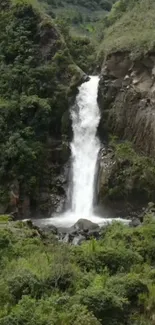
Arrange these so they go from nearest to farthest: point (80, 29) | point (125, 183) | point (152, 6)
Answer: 1. point (125, 183)
2. point (152, 6)
3. point (80, 29)

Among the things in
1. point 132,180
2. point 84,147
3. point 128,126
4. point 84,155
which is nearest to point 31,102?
point 84,147

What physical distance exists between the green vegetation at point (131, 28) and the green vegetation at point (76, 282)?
20.5 meters

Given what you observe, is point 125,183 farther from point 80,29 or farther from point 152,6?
point 80,29

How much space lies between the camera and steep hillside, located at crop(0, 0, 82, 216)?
109ft

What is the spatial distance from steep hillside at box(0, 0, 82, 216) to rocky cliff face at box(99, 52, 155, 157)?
266 cm

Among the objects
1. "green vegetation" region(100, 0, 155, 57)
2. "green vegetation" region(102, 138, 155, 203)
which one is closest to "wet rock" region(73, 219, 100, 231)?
"green vegetation" region(102, 138, 155, 203)

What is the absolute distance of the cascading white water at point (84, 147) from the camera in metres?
34.1

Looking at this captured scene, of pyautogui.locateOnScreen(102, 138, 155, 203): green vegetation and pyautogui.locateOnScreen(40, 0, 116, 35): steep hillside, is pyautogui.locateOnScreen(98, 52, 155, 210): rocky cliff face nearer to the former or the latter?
pyautogui.locateOnScreen(102, 138, 155, 203): green vegetation

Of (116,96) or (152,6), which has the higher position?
(152,6)

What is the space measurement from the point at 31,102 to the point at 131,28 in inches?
485

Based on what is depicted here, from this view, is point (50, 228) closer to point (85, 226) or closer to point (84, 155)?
point (85, 226)

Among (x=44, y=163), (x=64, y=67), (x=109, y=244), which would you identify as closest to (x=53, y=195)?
(x=44, y=163)

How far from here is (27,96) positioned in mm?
36281

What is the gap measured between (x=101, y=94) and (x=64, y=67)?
389 centimetres
